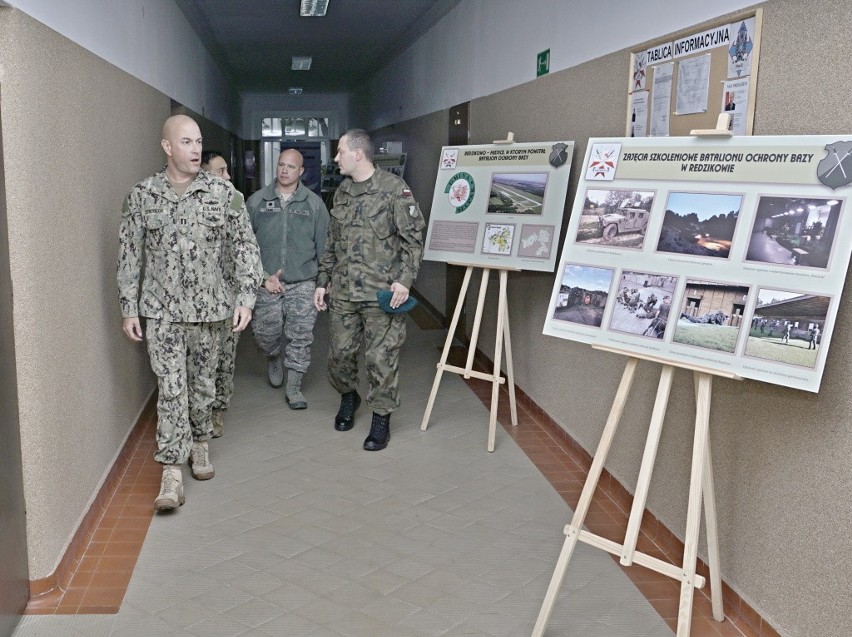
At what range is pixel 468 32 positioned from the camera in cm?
697

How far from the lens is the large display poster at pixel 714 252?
2.29m

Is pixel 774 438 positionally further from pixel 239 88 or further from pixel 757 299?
pixel 239 88

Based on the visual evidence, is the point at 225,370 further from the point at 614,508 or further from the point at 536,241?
the point at 614,508

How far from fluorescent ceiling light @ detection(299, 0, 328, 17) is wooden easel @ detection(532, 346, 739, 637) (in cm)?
640

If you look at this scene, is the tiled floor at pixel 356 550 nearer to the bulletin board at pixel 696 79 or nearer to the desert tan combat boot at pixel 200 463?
the desert tan combat boot at pixel 200 463

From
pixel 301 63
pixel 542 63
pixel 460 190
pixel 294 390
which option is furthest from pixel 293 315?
pixel 301 63

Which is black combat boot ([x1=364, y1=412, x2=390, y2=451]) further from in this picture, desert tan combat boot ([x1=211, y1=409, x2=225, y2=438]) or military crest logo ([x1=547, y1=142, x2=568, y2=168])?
military crest logo ([x1=547, y1=142, x2=568, y2=168])

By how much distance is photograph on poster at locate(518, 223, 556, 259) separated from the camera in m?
4.47

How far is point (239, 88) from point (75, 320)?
45.7 ft

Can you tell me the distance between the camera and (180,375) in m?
3.63

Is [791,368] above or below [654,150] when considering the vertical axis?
below

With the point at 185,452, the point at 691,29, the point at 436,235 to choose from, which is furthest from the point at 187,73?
the point at 691,29

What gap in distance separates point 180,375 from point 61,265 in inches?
30.2

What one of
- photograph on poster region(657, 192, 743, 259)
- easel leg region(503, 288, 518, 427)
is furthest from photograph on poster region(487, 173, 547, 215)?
photograph on poster region(657, 192, 743, 259)
